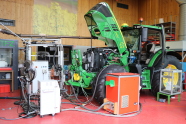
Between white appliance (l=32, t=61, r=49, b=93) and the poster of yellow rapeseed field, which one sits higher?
the poster of yellow rapeseed field

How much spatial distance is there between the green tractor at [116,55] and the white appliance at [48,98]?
923mm

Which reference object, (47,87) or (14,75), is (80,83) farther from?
(14,75)

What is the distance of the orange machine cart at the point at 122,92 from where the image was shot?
360cm

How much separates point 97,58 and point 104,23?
3.09 ft

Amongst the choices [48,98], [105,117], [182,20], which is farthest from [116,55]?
[182,20]

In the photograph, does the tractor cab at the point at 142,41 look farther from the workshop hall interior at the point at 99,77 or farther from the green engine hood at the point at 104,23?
the green engine hood at the point at 104,23

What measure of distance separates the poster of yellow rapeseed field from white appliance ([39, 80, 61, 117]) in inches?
231

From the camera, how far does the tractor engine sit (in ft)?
15.4

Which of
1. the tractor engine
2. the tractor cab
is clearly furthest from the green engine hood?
the tractor cab

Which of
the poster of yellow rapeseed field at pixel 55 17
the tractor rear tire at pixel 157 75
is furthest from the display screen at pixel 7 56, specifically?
the tractor rear tire at pixel 157 75

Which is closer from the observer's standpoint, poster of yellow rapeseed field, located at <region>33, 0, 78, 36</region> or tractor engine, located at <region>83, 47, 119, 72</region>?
tractor engine, located at <region>83, 47, 119, 72</region>

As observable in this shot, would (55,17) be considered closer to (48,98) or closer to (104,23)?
(104,23)

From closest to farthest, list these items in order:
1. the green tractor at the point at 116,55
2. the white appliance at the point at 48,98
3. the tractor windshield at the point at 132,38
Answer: the white appliance at the point at 48,98 < the green tractor at the point at 116,55 < the tractor windshield at the point at 132,38

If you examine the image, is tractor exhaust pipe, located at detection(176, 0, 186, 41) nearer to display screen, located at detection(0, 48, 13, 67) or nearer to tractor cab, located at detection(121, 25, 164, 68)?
tractor cab, located at detection(121, 25, 164, 68)
